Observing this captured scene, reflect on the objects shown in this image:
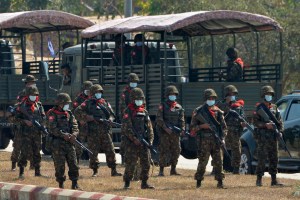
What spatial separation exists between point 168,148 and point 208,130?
3.23 metres

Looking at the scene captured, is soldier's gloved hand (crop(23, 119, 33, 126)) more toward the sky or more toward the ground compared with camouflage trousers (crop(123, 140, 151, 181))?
more toward the sky

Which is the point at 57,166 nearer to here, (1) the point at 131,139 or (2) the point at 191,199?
(1) the point at 131,139

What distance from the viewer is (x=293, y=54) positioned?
40969mm

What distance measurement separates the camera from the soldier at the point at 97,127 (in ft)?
70.0

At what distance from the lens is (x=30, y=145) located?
20781 mm

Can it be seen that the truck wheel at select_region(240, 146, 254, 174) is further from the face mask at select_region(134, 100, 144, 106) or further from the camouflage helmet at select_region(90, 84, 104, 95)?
the face mask at select_region(134, 100, 144, 106)

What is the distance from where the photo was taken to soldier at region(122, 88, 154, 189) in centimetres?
1798

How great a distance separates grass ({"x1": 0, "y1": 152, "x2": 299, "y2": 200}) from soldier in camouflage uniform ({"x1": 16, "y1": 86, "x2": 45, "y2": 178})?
36 cm

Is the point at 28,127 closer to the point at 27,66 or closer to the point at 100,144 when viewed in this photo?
the point at 100,144

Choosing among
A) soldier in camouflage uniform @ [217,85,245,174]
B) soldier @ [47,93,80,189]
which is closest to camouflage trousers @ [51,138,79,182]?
soldier @ [47,93,80,189]

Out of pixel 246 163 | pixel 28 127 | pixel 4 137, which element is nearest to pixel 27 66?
pixel 4 137

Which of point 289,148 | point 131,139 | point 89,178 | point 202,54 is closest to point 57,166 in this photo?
point 131,139

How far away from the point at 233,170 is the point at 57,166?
454 centimetres

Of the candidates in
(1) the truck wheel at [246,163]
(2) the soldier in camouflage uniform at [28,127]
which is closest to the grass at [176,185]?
(2) the soldier in camouflage uniform at [28,127]
